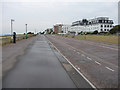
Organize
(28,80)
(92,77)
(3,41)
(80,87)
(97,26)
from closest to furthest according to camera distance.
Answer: (80,87), (28,80), (92,77), (3,41), (97,26)

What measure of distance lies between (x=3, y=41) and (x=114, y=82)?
1794 centimetres

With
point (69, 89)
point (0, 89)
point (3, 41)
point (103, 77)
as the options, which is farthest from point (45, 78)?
point (3, 41)

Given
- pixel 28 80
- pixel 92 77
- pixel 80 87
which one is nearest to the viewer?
pixel 80 87

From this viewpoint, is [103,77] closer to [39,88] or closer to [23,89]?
[39,88]

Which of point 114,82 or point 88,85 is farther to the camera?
point 114,82

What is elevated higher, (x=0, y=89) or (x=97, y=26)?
(x=97, y=26)

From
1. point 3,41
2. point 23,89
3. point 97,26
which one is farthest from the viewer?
point 97,26

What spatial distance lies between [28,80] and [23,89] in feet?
3.11

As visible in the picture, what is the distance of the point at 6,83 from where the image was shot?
5.25m

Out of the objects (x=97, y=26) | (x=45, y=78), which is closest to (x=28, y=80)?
(x=45, y=78)

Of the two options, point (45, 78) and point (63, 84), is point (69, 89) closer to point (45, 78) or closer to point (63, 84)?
point (63, 84)

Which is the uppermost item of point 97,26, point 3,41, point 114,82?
point 97,26

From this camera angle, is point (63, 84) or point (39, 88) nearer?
point (39, 88)

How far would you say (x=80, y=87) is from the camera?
16.3 ft
